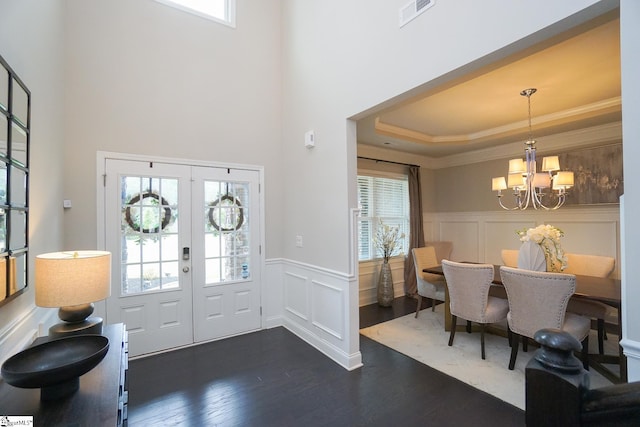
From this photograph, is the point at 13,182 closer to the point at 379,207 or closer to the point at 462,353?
the point at 462,353

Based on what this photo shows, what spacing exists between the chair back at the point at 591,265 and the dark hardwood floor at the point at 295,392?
2.33m

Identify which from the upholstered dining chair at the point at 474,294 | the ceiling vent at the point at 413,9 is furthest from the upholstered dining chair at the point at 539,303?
the ceiling vent at the point at 413,9

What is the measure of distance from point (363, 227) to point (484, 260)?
231 centimetres

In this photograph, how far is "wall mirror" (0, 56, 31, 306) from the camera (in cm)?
141

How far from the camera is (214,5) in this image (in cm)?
386

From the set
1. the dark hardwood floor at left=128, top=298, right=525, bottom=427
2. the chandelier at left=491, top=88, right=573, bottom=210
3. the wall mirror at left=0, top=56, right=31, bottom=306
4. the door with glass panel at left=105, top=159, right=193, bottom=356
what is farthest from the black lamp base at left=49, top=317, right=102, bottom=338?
the chandelier at left=491, top=88, right=573, bottom=210

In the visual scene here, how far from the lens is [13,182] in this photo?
1.53m

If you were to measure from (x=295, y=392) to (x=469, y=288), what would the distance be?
6.60 feet

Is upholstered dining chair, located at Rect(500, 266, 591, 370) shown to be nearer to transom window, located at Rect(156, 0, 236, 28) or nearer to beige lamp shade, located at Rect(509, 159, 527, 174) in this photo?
beige lamp shade, located at Rect(509, 159, 527, 174)

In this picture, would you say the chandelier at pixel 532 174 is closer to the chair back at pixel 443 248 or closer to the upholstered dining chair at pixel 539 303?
the upholstered dining chair at pixel 539 303

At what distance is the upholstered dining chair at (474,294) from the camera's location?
301cm

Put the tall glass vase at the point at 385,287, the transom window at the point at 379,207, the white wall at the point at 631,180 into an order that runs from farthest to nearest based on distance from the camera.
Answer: the transom window at the point at 379,207 < the tall glass vase at the point at 385,287 < the white wall at the point at 631,180

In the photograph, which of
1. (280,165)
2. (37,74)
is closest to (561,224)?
(280,165)

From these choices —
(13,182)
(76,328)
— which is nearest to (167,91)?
(13,182)
